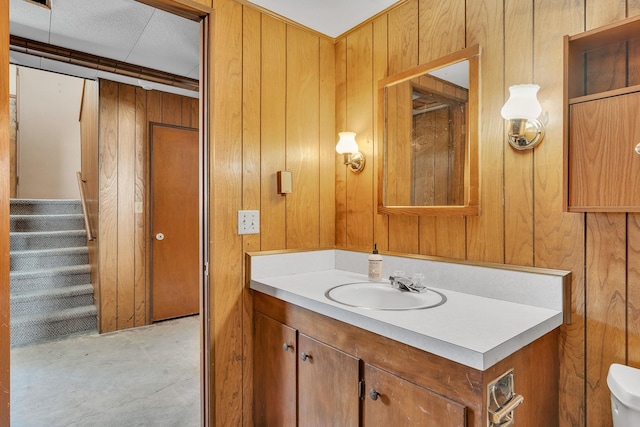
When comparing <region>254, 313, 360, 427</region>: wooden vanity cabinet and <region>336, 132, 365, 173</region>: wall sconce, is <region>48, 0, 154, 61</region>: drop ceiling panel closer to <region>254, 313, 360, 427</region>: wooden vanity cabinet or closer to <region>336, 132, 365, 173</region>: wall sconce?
<region>336, 132, 365, 173</region>: wall sconce

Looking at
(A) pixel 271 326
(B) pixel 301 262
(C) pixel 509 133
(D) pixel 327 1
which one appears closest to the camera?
(C) pixel 509 133

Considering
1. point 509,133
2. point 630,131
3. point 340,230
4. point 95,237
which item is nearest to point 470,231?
point 509,133

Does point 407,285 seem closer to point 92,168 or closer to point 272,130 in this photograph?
point 272,130

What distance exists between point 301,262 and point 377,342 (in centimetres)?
87

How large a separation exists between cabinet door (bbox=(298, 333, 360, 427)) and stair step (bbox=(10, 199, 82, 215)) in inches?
164

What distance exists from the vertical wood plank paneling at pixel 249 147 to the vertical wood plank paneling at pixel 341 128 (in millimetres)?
530

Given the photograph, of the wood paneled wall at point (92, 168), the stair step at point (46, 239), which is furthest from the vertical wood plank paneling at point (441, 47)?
the stair step at point (46, 239)

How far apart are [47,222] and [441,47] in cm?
453

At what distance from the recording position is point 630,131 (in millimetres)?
1043

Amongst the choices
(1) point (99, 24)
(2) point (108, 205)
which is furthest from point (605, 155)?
(2) point (108, 205)

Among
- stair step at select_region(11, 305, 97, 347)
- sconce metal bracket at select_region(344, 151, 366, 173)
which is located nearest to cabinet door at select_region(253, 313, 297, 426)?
sconce metal bracket at select_region(344, 151, 366, 173)

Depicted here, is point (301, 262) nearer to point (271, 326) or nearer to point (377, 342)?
point (271, 326)

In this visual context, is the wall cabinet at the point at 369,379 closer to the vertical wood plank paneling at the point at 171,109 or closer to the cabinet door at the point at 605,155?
the cabinet door at the point at 605,155

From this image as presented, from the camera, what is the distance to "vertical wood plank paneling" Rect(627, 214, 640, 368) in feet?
3.63
